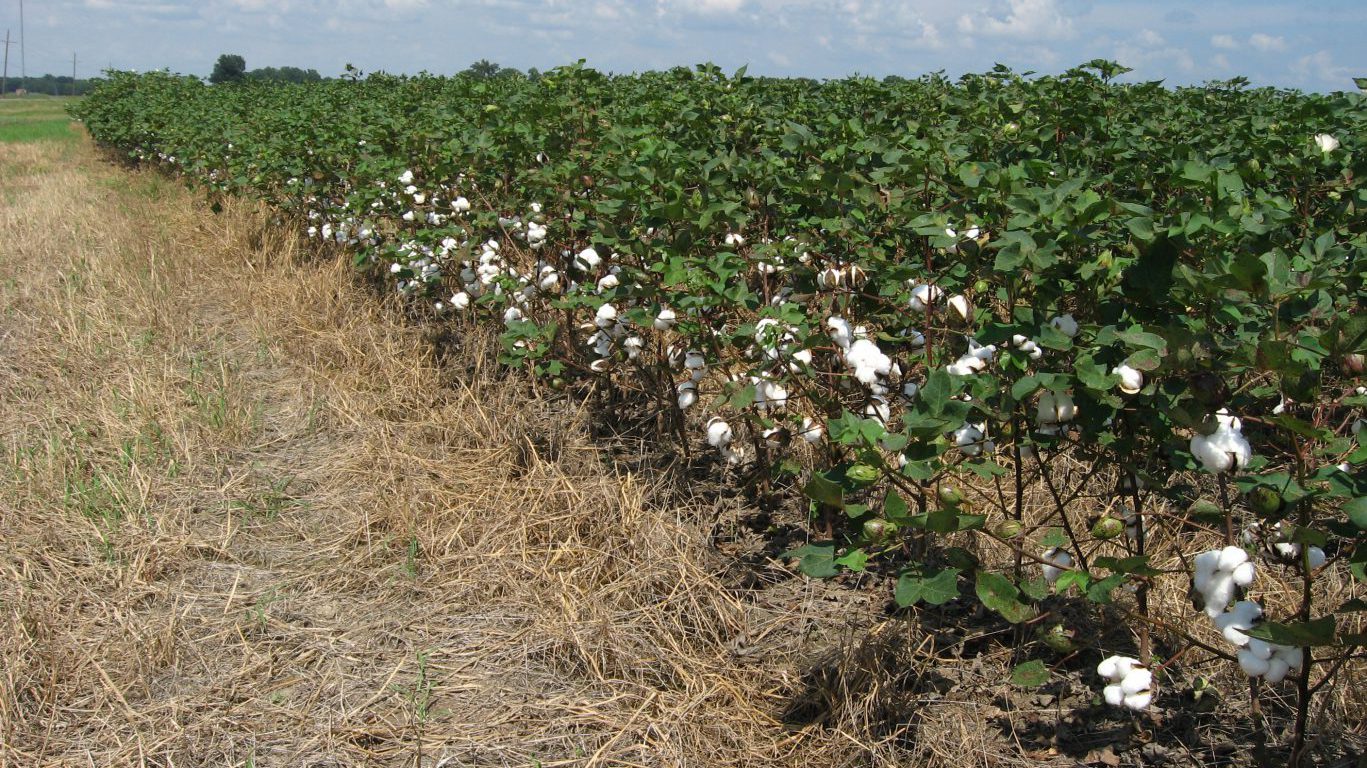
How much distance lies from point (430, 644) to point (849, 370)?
1.29 meters

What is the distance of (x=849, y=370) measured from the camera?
252cm

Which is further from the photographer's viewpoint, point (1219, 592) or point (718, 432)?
point (718, 432)

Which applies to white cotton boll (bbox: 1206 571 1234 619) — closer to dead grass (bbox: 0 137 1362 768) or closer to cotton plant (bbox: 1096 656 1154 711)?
cotton plant (bbox: 1096 656 1154 711)

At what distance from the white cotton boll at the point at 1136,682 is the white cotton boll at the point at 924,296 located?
0.96m

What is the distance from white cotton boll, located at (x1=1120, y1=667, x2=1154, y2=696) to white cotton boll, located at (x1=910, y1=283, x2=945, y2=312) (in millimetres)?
958

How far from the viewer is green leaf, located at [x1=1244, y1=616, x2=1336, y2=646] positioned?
1.42 metres

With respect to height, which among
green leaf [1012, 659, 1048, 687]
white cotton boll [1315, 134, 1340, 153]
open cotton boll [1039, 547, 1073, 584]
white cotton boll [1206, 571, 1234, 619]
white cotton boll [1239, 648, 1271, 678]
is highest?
white cotton boll [1315, 134, 1340, 153]

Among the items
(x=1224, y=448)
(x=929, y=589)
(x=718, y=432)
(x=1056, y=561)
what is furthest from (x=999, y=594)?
(x=718, y=432)

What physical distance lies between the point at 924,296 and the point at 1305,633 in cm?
127

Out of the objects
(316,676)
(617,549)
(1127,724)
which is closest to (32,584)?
(316,676)

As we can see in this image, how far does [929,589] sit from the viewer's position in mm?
1914

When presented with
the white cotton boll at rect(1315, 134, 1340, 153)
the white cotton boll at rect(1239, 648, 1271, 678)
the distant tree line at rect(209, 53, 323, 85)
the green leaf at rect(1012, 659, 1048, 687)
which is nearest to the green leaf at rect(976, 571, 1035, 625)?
the green leaf at rect(1012, 659, 1048, 687)

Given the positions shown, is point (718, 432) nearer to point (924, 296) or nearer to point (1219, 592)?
point (924, 296)

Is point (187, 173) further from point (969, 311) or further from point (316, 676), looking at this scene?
point (969, 311)
